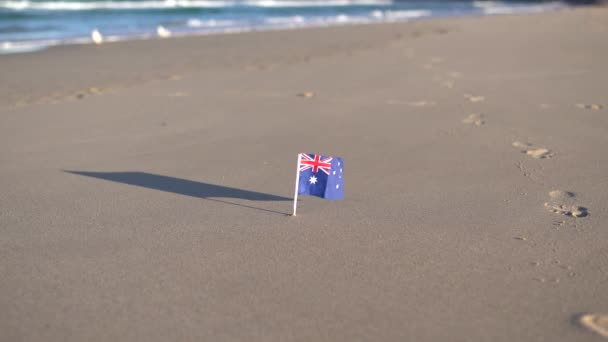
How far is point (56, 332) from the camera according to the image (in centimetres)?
236

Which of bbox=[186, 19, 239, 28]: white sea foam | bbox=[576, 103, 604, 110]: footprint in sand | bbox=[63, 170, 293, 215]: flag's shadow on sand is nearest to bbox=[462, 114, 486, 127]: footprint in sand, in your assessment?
bbox=[576, 103, 604, 110]: footprint in sand

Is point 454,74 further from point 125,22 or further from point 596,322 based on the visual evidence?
point 125,22

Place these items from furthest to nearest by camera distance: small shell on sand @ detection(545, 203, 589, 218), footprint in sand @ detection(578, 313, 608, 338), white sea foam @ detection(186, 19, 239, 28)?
1. white sea foam @ detection(186, 19, 239, 28)
2. small shell on sand @ detection(545, 203, 589, 218)
3. footprint in sand @ detection(578, 313, 608, 338)

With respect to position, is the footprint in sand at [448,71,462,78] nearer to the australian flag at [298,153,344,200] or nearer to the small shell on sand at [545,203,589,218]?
the small shell on sand at [545,203,589,218]

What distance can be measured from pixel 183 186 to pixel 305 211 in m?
0.94

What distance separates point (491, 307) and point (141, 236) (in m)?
1.81

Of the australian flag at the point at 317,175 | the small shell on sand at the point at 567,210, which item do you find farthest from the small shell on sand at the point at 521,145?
the australian flag at the point at 317,175

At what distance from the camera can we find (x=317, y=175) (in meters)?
3.30

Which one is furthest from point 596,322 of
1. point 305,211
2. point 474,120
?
point 474,120

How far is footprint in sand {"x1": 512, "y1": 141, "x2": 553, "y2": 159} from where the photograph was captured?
4.40m

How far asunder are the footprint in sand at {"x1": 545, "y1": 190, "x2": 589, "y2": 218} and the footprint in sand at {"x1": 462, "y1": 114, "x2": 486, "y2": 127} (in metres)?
1.71

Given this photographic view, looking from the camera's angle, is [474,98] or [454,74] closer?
[474,98]

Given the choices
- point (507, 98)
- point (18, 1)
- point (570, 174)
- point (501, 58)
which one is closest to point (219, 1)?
point (18, 1)

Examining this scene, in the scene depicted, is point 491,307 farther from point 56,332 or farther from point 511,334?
point 56,332
